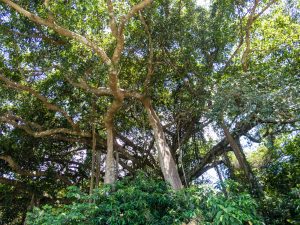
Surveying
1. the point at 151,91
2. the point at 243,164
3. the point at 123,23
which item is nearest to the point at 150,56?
the point at 151,91

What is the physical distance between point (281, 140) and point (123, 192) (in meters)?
5.96

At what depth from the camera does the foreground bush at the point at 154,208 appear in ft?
14.2

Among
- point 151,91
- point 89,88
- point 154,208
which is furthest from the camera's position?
point 151,91

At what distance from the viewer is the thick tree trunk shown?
6.38 meters

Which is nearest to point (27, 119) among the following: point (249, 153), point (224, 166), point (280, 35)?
point (224, 166)

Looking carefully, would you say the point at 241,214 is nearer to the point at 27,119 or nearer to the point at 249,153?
the point at 27,119

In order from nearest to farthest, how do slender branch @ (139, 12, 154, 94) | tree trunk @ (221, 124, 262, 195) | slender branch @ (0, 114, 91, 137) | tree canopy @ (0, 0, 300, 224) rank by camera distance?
1. tree canopy @ (0, 0, 300, 224)
2. slender branch @ (139, 12, 154, 94)
3. tree trunk @ (221, 124, 262, 195)
4. slender branch @ (0, 114, 91, 137)

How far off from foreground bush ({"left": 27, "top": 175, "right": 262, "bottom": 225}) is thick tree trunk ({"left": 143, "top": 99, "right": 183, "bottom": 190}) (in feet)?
3.34

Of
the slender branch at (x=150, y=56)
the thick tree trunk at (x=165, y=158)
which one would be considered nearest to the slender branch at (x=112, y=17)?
the slender branch at (x=150, y=56)

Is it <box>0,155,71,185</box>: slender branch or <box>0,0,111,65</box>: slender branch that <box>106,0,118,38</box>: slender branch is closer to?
<box>0,0,111,65</box>: slender branch

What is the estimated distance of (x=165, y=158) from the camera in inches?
269

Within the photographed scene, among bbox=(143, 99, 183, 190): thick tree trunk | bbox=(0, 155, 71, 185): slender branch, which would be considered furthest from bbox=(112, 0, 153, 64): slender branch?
bbox=(0, 155, 71, 185): slender branch

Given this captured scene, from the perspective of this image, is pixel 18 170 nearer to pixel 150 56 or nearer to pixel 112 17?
pixel 150 56

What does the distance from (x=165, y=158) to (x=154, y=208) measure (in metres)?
1.83
